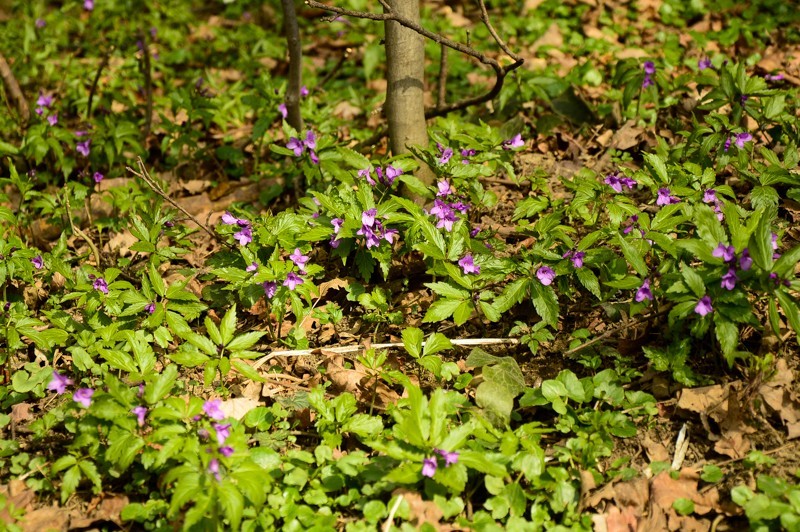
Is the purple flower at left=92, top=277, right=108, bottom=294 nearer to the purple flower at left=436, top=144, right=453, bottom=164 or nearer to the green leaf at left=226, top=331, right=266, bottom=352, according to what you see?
the green leaf at left=226, top=331, right=266, bottom=352

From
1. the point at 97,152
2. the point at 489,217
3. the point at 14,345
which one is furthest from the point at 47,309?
the point at 489,217

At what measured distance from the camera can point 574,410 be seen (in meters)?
2.71

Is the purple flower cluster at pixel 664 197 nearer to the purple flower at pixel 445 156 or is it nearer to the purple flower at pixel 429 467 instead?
the purple flower at pixel 445 156

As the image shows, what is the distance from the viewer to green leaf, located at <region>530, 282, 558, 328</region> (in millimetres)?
2904

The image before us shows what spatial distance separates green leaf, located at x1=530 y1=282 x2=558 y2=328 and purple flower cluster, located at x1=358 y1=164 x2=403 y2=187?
3.08 feet

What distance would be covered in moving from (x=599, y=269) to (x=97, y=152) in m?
3.30

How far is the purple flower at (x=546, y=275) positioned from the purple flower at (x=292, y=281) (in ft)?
3.47

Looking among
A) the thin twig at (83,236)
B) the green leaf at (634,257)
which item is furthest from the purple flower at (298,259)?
the green leaf at (634,257)

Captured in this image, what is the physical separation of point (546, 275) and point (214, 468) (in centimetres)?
154

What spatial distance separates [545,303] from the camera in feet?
9.58

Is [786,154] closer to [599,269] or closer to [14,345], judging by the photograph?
[599,269]

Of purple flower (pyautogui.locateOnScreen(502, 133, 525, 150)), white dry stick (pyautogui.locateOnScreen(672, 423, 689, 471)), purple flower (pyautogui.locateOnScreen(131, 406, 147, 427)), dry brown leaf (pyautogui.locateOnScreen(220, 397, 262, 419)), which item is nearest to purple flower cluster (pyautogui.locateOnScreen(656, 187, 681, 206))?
purple flower (pyautogui.locateOnScreen(502, 133, 525, 150))

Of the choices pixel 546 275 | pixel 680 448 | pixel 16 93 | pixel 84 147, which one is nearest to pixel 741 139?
pixel 546 275

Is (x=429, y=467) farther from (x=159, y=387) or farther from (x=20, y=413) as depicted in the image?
(x=20, y=413)
